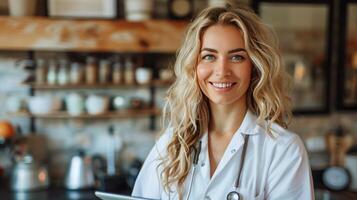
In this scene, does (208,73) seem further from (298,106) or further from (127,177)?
(298,106)

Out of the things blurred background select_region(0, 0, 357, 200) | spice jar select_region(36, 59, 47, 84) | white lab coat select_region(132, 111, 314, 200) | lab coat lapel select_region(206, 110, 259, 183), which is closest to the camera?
white lab coat select_region(132, 111, 314, 200)

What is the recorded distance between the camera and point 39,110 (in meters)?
2.55

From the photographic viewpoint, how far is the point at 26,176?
2434 millimetres

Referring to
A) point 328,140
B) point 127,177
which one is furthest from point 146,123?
point 328,140

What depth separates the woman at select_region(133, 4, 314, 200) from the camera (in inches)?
50.5

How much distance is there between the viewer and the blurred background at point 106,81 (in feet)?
8.07

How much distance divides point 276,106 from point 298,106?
1784mm

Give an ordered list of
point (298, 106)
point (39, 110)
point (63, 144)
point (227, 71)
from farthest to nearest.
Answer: point (298, 106) → point (63, 144) → point (39, 110) → point (227, 71)

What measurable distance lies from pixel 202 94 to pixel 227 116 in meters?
0.12

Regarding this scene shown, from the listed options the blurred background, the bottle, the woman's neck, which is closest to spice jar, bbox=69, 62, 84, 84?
the blurred background

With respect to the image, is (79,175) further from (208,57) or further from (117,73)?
(208,57)

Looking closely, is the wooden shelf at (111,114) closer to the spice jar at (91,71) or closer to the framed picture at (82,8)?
the spice jar at (91,71)

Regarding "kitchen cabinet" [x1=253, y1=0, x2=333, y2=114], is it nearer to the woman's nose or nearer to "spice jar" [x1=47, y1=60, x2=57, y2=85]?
"spice jar" [x1=47, y1=60, x2=57, y2=85]

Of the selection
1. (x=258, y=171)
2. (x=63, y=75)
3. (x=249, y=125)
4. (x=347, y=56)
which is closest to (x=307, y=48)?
(x=347, y=56)
